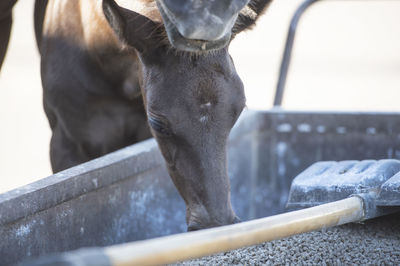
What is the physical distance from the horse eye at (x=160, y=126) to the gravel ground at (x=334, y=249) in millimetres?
405

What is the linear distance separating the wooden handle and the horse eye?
0.62m

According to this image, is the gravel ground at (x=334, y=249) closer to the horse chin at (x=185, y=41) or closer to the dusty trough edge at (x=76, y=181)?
the dusty trough edge at (x=76, y=181)

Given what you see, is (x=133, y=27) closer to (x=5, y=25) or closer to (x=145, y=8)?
(x=145, y=8)

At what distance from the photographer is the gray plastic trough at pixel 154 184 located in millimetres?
1846

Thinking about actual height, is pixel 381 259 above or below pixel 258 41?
above

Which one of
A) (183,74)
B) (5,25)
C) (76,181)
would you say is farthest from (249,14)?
(5,25)

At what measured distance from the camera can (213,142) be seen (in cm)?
202

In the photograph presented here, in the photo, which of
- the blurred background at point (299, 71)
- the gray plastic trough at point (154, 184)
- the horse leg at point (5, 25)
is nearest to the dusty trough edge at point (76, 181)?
the gray plastic trough at point (154, 184)

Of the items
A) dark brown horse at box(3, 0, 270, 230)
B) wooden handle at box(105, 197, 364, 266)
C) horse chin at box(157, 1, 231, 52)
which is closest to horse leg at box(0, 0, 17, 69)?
dark brown horse at box(3, 0, 270, 230)

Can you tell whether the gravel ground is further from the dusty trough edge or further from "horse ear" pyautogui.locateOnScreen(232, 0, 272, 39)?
"horse ear" pyautogui.locateOnScreen(232, 0, 272, 39)

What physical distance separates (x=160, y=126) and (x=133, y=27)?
33 centimetres

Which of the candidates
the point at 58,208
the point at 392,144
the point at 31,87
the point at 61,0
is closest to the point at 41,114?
the point at 31,87

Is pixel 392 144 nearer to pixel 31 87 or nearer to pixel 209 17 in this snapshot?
pixel 209 17

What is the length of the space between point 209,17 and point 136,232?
94 cm
